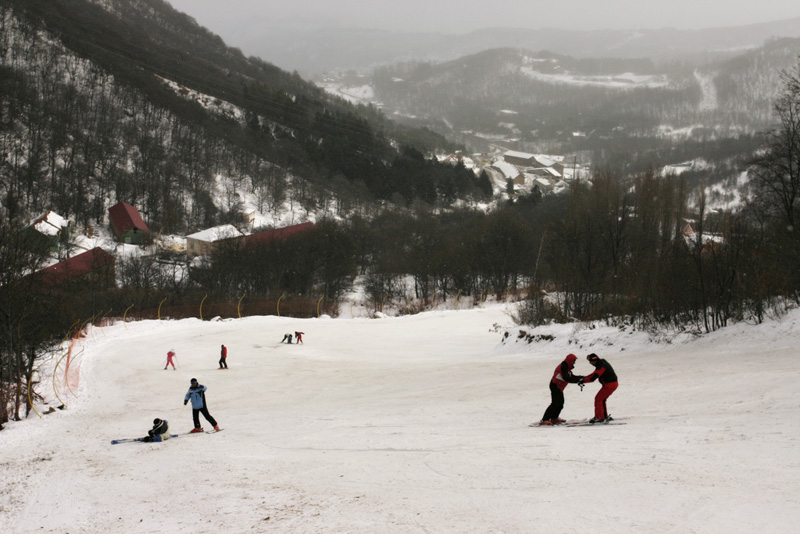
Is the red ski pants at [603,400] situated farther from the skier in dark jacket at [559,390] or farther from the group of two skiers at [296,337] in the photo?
the group of two skiers at [296,337]

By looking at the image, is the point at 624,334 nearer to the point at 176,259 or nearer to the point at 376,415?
the point at 376,415

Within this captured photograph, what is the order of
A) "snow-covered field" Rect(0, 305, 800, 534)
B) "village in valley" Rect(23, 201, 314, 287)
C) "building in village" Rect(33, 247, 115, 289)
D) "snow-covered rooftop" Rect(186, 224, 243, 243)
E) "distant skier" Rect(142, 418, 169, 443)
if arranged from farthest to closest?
1. "snow-covered rooftop" Rect(186, 224, 243, 243)
2. "village in valley" Rect(23, 201, 314, 287)
3. "building in village" Rect(33, 247, 115, 289)
4. "distant skier" Rect(142, 418, 169, 443)
5. "snow-covered field" Rect(0, 305, 800, 534)

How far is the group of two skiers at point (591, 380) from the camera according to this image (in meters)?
10.8

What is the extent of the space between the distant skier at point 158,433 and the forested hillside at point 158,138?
7355 centimetres

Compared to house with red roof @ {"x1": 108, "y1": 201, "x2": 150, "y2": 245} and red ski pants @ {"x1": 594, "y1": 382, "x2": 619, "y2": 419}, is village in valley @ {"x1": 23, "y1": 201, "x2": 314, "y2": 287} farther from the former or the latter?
red ski pants @ {"x1": 594, "y1": 382, "x2": 619, "y2": 419}

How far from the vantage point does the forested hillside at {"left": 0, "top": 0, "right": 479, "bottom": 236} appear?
85812 millimetres

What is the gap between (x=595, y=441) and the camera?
30.6 feet

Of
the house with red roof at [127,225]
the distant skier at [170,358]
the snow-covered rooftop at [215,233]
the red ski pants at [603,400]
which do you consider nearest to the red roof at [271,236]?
the snow-covered rooftop at [215,233]

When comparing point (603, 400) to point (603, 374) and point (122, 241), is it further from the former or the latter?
point (122, 241)

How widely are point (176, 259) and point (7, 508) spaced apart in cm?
6754

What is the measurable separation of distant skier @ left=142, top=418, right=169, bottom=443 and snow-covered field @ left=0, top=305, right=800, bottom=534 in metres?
0.50

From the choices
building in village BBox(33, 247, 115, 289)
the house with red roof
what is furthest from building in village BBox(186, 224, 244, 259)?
building in village BBox(33, 247, 115, 289)

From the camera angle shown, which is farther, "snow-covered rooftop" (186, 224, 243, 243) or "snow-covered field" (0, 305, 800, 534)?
"snow-covered rooftop" (186, 224, 243, 243)

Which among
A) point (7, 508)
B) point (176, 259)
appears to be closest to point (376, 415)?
point (7, 508)
